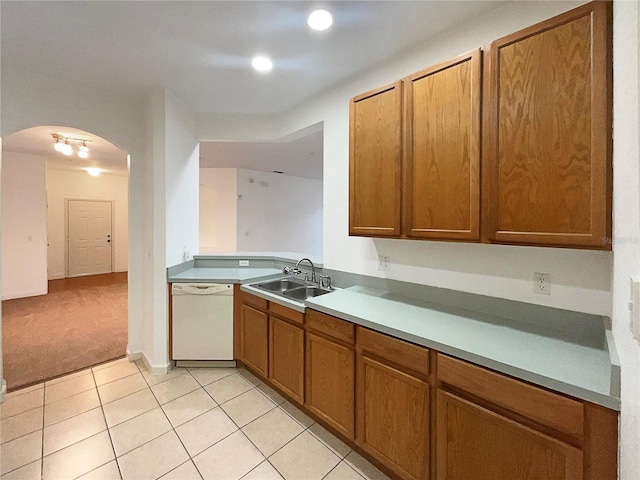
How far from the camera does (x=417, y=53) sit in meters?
1.96

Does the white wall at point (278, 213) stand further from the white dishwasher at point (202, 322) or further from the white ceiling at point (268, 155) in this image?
the white dishwasher at point (202, 322)

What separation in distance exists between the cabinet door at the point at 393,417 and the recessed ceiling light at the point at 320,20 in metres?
2.02

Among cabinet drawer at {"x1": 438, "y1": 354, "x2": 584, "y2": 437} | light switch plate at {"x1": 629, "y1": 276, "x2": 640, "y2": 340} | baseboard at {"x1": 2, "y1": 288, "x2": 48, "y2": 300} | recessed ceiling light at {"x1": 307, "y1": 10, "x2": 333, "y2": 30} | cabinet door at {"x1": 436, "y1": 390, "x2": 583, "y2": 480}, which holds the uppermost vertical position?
recessed ceiling light at {"x1": 307, "y1": 10, "x2": 333, "y2": 30}

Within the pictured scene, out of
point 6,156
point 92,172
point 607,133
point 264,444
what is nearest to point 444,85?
point 607,133

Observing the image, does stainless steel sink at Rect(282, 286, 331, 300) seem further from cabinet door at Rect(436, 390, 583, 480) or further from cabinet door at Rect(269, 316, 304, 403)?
cabinet door at Rect(436, 390, 583, 480)

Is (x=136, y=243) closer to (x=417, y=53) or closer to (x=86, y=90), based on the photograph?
(x=86, y=90)

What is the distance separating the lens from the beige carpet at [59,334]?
273 centimetres

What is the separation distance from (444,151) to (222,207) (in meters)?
5.33

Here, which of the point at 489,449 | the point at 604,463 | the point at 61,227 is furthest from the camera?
the point at 61,227

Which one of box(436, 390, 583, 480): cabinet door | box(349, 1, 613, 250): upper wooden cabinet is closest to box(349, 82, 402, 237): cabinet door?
box(349, 1, 613, 250): upper wooden cabinet

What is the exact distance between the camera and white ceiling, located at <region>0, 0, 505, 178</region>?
5.30 feet

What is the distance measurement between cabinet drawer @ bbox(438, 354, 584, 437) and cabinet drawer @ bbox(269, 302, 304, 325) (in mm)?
1016

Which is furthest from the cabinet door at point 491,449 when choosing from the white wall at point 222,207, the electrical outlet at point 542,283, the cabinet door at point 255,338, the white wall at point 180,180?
the white wall at point 222,207

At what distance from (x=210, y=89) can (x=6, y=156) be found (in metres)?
4.94
